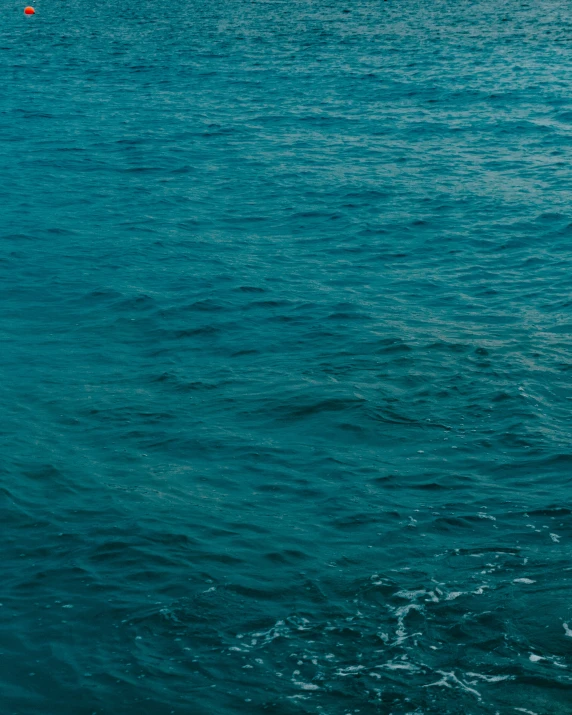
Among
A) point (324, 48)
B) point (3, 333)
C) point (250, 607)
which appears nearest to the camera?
point (250, 607)

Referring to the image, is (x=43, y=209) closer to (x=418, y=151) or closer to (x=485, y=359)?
(x=418, y=151)

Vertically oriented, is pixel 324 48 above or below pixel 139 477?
above

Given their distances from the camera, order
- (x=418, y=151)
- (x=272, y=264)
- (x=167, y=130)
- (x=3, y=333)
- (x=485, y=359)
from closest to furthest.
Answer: (x=485, y=359) → (x=3, y=333) → (x=272, y=264) → (x=418, y=151) → (x=167, y=130)

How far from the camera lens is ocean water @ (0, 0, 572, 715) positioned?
32.9 ft

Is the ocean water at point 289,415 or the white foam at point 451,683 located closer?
the white foam at point 451,683

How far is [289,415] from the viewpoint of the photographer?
15281 millimetres

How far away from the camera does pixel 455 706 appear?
933cm

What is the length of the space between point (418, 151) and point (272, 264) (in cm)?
1143

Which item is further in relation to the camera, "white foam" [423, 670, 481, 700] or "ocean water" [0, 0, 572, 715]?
"ocean water" [0, 0, 572, 715]

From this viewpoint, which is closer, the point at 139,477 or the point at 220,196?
the point at 139,477

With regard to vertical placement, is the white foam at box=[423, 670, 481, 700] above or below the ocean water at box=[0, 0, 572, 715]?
below

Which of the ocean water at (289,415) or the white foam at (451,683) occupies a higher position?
the ocean water at (289,415)

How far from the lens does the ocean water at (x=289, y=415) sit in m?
10.0

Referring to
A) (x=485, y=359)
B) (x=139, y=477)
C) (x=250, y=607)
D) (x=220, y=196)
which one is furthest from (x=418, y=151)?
(x=250, y=607)
